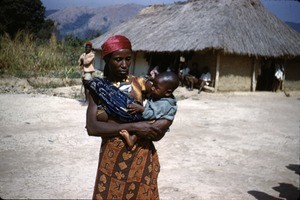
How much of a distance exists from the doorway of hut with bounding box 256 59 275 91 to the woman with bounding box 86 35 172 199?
1440 centimetres

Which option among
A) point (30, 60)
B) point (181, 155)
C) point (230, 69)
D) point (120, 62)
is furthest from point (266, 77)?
point (120, 62)

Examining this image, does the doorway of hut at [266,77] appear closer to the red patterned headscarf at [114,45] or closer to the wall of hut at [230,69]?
the wall of hut at [230,69]

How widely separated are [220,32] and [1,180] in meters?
10.8

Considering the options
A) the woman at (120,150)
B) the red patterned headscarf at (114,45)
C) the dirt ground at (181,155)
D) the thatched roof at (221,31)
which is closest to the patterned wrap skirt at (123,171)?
the woman at (120,150)

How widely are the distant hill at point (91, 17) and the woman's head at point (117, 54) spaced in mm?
95888

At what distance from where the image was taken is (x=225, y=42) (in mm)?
12078

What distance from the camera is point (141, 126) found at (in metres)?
1.68

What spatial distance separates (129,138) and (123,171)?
232mm

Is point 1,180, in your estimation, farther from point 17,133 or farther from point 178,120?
point 178,120

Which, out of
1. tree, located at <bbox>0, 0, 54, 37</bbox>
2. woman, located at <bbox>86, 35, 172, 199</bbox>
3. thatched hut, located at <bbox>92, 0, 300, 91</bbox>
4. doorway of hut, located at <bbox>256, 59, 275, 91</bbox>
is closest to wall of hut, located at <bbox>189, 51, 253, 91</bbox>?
thatched hut, located at <bbox>92, 0, 300, 91</bbox>

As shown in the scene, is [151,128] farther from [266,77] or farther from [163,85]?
[266,77]

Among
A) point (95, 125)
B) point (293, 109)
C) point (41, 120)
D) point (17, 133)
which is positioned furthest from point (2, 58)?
point (95, 125)

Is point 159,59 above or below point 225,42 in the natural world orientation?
below

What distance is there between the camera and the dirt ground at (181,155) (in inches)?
133
